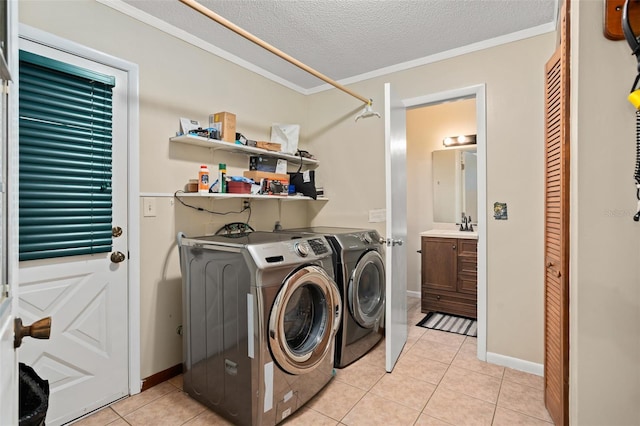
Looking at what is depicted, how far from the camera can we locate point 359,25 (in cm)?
228

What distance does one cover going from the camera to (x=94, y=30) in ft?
6.16

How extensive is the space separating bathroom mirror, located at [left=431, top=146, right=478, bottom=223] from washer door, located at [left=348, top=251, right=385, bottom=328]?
1.76 meters

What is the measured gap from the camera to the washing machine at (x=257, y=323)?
1.61m

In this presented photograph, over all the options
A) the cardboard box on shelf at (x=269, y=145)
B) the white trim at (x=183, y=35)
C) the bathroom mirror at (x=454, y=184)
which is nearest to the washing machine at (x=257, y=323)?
the cardboard box on shelf at (x=269, y=145)

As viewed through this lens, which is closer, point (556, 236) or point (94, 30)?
point (556, 236)

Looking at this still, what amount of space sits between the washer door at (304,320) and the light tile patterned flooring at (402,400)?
12.7 inches

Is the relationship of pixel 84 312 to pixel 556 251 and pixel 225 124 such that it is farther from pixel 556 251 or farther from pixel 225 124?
pixel 556 251

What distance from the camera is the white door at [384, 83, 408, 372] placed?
2264 millimetres

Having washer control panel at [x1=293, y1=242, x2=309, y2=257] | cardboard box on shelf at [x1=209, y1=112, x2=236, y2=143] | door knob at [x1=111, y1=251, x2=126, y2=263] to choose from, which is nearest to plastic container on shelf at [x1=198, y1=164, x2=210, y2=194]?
cardboard box on shelf at [x1=209, y1=112, x2=236, y2=143]

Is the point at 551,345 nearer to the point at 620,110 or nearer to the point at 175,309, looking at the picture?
the point at 620,110

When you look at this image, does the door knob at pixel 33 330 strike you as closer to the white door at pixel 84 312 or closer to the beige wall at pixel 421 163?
the white door at pixel 84 312

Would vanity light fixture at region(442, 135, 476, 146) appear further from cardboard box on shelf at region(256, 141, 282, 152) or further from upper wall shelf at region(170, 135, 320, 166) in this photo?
cardboard box on shelf at region(256, 141, 282, 152)

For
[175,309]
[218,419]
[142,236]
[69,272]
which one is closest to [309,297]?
[218,419]

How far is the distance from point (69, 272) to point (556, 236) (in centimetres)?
268
